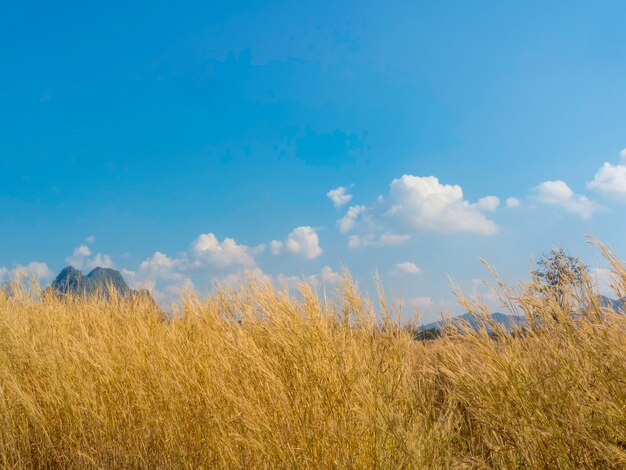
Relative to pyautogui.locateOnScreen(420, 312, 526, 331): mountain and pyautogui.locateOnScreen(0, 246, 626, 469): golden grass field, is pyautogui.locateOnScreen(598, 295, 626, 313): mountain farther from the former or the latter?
pyautogui.locateOnScreen(420, 312, 526, 331): mountain

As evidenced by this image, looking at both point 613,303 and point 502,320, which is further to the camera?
point 502,320

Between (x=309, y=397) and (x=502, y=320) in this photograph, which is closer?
(x=309, y=397)

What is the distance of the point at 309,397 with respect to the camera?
118 inches

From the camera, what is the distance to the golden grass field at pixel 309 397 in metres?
2.79

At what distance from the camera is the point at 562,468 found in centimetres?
277

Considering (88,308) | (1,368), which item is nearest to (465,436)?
(1,368)

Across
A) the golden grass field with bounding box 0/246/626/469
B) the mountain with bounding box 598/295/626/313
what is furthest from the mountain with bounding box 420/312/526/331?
the mountain with bounding box 598/295/626/313

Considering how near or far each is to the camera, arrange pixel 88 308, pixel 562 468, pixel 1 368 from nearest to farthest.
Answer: pixel 562 468
pixel 1 368
pixel 88 308

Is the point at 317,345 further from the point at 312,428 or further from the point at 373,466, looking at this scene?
the point at 373,466

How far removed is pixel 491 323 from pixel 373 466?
4.22ft

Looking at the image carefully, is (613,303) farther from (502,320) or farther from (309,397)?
(309,397)

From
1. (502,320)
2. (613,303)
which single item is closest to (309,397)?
(502,320)

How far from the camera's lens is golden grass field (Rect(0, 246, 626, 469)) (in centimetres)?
279

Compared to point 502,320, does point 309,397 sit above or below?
below
